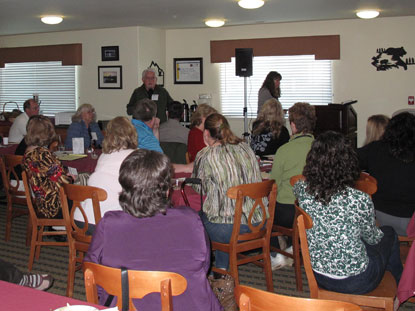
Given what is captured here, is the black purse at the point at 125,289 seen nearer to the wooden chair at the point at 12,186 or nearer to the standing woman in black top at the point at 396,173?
the standing woman in black top at the point at 396,173

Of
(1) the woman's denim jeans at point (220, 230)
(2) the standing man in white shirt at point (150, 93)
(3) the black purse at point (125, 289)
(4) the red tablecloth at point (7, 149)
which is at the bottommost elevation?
(1) the woman's denim jeans at point (220, 230)

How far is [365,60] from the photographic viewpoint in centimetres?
854

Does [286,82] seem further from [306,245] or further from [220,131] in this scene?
[306,245]

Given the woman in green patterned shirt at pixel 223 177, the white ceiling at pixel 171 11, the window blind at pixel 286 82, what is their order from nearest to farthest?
the woman in green patterned shirt at pixel 223 177, the white ceiling at pixel 171 11, the window blind at pixel 286 82

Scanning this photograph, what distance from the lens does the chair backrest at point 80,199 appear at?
10.5ft

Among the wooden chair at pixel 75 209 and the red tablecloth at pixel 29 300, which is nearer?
the red tablecloth at pixel 29 300

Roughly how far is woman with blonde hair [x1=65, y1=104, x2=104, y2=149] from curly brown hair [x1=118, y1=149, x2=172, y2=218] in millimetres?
3794

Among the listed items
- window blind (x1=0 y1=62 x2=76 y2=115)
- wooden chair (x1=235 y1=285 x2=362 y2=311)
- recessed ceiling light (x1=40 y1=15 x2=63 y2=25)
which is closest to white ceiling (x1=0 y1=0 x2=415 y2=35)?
recessed ceiling light (x1=40 y1=15 x2=63 y2=25)

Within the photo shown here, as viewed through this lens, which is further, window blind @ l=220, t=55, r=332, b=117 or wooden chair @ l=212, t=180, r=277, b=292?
window blind @ l=220, t=55, r=332, b=117

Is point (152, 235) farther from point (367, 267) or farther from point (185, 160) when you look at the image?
point (185, 160)

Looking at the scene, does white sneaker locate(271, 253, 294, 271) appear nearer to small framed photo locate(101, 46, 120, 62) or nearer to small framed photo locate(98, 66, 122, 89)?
small framed photo locate(98, 66, 122, 89)

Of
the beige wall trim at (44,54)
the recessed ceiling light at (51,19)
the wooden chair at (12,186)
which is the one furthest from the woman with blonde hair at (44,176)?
the beige wall trim at (44,54)

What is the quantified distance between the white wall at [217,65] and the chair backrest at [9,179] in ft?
14.8

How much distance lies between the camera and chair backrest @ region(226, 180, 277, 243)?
3.12 meters
